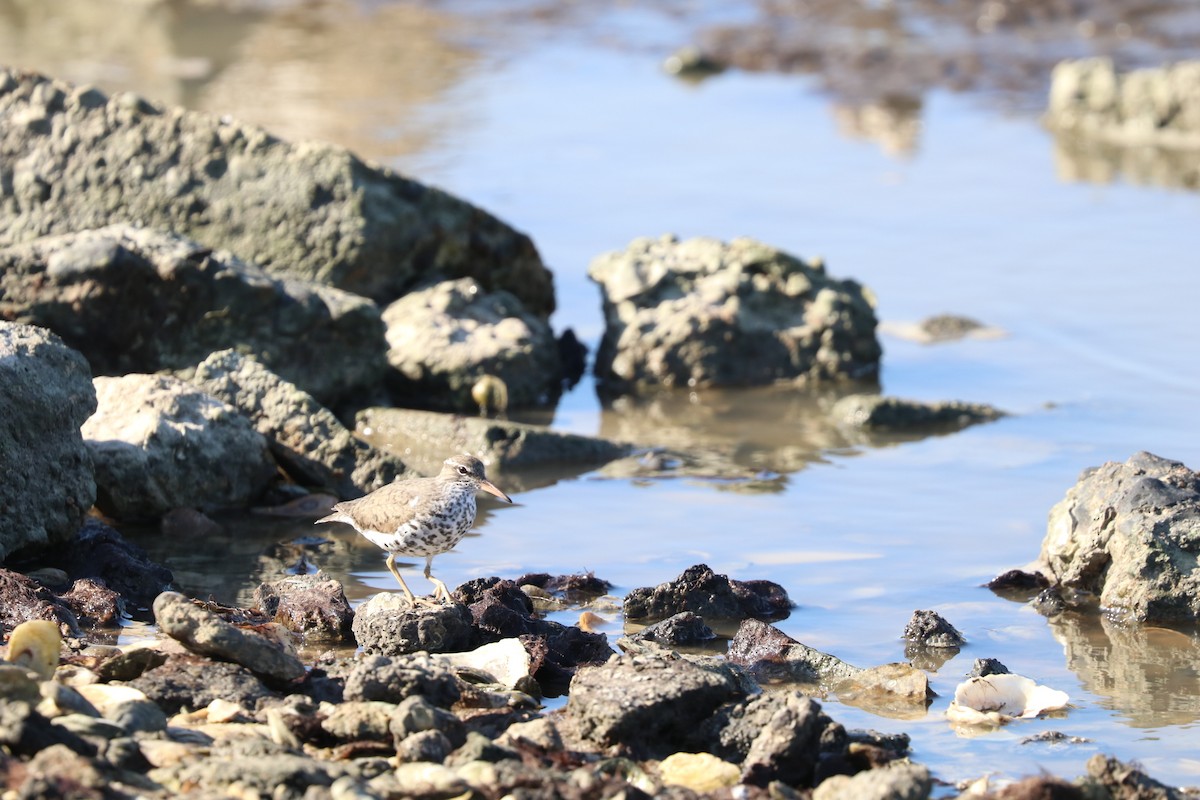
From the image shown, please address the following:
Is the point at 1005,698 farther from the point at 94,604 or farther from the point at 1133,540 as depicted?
the point at 94,604

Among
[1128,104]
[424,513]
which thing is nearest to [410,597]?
[424,513]

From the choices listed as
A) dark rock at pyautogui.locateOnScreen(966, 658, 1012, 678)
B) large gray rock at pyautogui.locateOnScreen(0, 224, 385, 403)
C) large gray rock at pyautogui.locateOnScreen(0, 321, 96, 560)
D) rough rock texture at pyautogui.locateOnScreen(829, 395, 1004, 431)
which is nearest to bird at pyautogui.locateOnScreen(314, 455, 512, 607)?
large gray rock at pyautogui.locateOnScreen(0, 321, 96, 560)

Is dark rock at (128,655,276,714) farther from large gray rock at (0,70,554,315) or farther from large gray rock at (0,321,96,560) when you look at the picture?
large gray rock at (0,70,554,315)

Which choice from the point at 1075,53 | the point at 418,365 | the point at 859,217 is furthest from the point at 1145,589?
the point at 1075,53

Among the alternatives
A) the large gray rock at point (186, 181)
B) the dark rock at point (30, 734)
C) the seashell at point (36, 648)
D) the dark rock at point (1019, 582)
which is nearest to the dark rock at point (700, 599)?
the dark rock at point (1019, 582)

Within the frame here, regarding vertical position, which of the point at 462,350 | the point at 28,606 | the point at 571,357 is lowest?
the point at 28,606

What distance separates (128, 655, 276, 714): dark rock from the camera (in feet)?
17.2

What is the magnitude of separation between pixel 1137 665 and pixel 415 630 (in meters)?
2.69

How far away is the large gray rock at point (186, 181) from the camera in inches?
389

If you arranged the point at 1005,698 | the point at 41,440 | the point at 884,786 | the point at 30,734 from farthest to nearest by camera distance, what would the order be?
the point at 41,440
the point at 1005,698
the point at 884,786
the point at 30,734

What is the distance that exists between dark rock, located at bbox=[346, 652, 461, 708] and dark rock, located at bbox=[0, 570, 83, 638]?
1.33 m

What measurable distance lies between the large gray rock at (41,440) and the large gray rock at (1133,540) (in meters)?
4.07

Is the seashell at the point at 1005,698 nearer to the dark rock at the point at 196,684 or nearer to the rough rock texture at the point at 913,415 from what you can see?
the dark rock at the point at 196,684

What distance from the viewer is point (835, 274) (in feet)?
39.4
